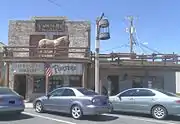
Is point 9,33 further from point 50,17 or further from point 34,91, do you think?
point 34,91

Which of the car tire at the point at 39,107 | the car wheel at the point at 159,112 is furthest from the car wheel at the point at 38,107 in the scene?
the car wheel at the point at 159,112

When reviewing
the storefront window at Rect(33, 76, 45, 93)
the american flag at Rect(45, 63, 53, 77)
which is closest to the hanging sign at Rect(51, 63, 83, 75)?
the american flag at Rect(45, 63, 53, 77)

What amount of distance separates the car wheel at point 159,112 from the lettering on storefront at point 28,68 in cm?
1115

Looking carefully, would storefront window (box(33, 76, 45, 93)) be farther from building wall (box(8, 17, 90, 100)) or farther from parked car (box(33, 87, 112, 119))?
parked car (box(33, 87, 112, 119))

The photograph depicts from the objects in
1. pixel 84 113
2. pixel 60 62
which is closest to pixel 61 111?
pixel 84 113

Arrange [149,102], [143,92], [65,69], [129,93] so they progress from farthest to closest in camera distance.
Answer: [65,69], [129,93], [143,92], [149,102]

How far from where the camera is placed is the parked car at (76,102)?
14258 millimetres

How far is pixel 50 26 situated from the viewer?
27844mm

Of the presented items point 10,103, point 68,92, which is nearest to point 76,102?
point 68,92

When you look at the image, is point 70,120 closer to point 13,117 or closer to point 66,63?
point 13,117

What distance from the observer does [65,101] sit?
50.0ft

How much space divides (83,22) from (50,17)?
Answer: 281cm

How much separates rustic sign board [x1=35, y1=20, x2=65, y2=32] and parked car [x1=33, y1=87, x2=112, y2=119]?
12.2 m

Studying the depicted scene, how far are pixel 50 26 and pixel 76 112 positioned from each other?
1441 cm
